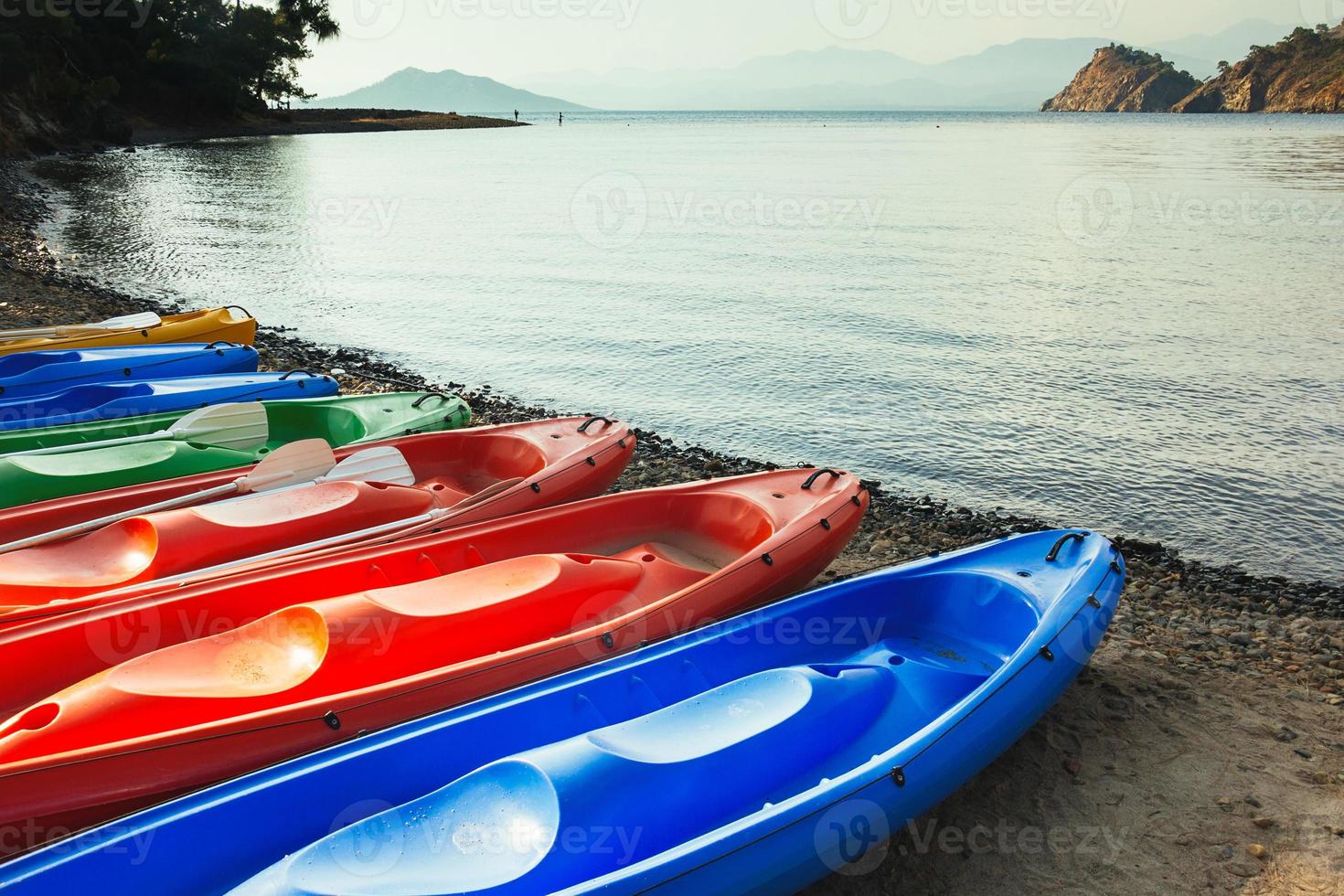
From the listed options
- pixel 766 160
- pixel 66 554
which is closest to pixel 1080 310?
pixel 66 554

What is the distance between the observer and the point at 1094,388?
11.0 m

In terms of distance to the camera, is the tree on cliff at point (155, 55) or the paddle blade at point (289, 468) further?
the tree on cliff at point (155, 55)

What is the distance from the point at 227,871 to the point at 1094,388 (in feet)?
33.4

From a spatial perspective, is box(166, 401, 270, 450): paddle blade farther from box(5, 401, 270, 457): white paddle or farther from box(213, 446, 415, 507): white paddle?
box(213, 446, 415, 507): white paddle

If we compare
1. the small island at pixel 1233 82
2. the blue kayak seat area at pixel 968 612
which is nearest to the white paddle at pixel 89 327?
the blue kayak seat area at pixel 968 612

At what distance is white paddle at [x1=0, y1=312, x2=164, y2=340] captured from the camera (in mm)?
8906

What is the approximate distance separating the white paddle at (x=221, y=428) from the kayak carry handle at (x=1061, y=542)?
5.38 meters

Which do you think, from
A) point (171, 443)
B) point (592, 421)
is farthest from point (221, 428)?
point (592, 421)

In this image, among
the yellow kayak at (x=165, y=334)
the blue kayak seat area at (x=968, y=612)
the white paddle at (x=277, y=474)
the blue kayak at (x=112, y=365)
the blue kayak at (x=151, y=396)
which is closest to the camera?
the blue kayak seat area at (x=968, y=612)

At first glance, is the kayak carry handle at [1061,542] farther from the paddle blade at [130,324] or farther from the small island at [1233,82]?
the small island at [1233,82]

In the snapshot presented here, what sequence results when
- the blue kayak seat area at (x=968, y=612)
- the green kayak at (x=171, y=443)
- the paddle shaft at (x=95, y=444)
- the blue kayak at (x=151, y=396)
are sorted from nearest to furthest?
the blue kayak seat area at (x=968, y=612)
the green kayak at (x=171, y=443)
the paddle shaft at (x=95, y=444)
the blue kayak at (x=151, y=396)

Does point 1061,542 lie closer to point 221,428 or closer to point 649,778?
point 649,778

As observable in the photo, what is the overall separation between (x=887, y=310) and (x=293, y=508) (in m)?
11.0

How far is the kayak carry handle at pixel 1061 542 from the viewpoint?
4.98m
